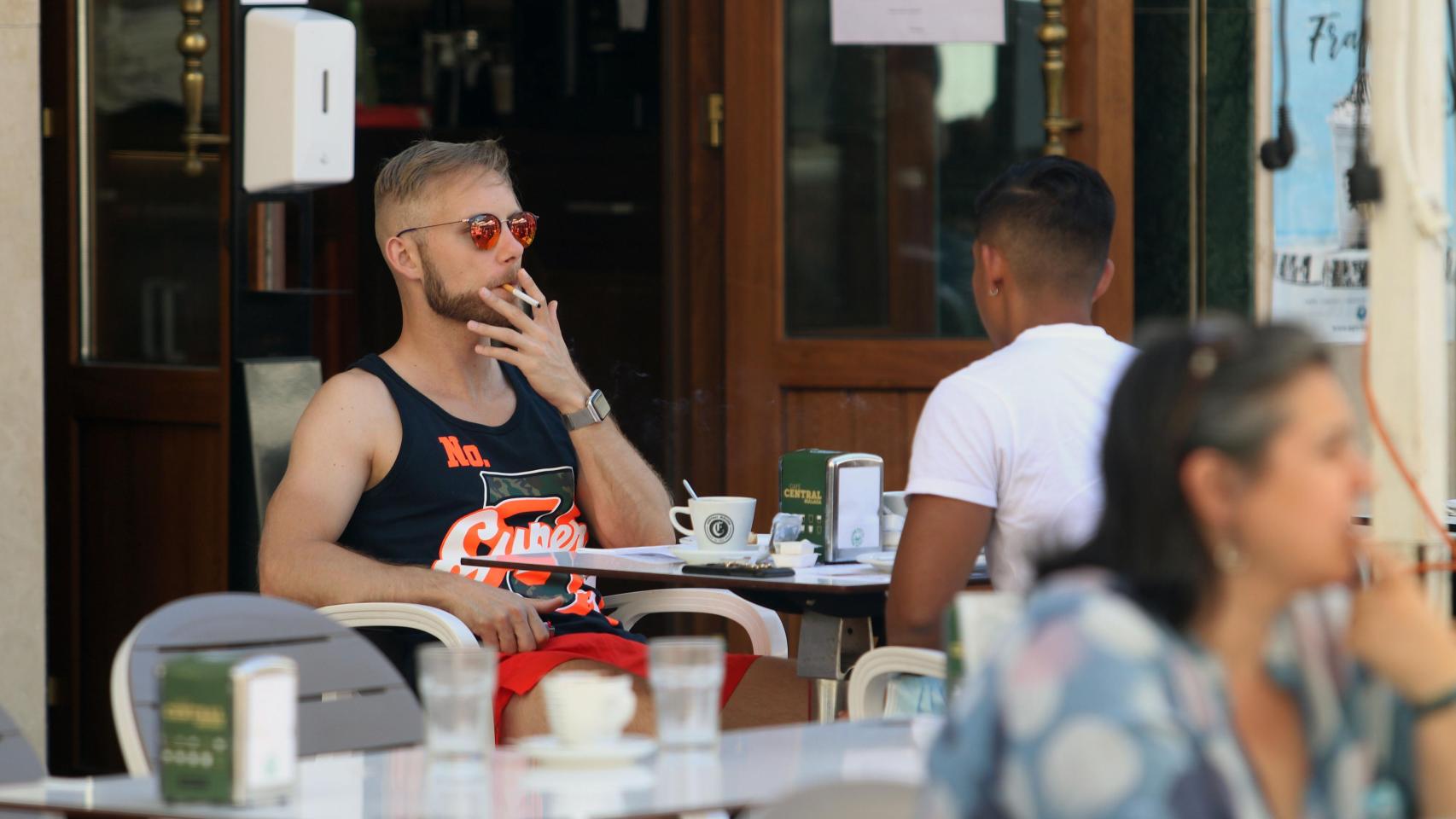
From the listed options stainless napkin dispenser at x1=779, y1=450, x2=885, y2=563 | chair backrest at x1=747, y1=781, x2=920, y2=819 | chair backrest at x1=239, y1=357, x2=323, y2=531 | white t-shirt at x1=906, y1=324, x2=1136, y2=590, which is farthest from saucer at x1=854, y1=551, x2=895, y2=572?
chair backrest at x1=747, y1=781, x2=920, y2=819

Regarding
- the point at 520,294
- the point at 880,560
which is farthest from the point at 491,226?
the point at 880,560

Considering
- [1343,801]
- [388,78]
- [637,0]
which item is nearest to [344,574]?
[1343,801]

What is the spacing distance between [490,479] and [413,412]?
20cm

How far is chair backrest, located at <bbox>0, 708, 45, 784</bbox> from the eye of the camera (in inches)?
89.1

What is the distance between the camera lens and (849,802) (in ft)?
5.67

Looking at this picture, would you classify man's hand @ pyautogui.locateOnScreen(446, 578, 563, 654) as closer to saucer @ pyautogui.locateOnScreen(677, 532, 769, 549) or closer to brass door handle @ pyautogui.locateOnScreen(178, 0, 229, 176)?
saucer @ pyautogui.locateOnScreen(677, 532, 769, 549)

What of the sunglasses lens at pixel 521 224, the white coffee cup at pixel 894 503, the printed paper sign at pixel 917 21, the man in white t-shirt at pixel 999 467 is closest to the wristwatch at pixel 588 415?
the sunglasses lens at pixel 521 224

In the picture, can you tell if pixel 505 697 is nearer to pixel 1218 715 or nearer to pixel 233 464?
pixel 233 464

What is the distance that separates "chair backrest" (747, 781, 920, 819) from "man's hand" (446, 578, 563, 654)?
173cm

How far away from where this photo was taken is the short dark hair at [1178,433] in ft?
5.11

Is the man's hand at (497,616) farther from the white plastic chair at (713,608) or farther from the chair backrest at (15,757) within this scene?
the chair backrest at (15,757)

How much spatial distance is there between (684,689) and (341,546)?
5.41ft

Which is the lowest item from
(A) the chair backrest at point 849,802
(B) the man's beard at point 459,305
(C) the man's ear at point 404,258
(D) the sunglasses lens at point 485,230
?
(A) the chair backrest at point 849,802

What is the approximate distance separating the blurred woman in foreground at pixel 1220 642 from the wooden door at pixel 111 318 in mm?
4089
